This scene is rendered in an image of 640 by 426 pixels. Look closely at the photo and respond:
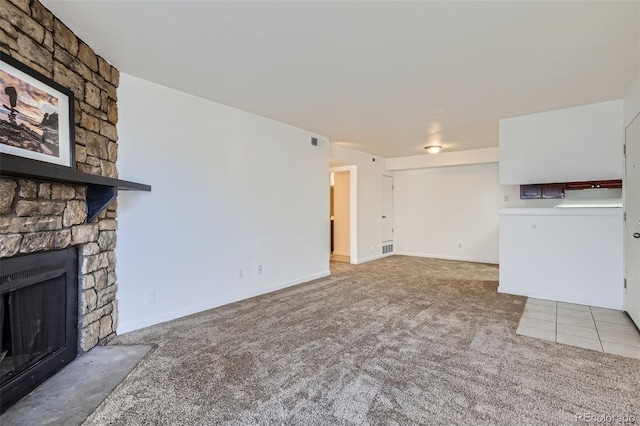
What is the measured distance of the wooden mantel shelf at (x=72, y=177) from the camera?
1.51 m

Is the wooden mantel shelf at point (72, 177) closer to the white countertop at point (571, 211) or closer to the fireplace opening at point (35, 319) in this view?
the fireplace opening at point (35, 319)

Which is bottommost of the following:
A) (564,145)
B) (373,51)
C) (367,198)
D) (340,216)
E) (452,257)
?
(452,257)

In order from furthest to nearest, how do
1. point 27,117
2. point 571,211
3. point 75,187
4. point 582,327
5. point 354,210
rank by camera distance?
1. point 354,210
2. point 571,211
3. point 582,327
4. point 75,187
5. point 27,117

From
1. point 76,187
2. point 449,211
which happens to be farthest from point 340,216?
point 76,187

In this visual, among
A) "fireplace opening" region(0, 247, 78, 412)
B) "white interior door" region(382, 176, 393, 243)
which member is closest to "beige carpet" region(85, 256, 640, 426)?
"fireplace opening" region(0, 247, 78, 412)

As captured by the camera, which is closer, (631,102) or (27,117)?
(27,117)

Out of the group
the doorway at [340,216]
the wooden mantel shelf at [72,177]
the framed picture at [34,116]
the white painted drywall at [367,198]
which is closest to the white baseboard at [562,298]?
the white painted drywall at [367,198]

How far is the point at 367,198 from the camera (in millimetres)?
6770

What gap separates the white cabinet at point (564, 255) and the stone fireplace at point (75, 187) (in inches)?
185

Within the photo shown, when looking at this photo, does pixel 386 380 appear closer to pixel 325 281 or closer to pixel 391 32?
pixel 391 32

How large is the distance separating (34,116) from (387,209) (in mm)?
6727

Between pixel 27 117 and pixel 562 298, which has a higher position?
pixel 27 117

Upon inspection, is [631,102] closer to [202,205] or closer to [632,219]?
[632,219]

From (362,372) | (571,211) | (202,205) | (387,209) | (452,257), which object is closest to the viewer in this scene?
(362,372)
